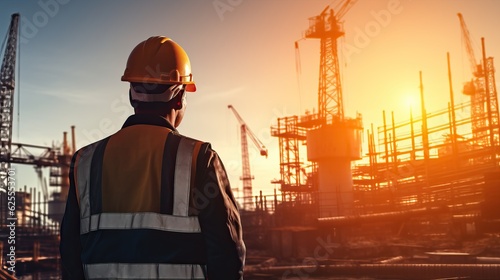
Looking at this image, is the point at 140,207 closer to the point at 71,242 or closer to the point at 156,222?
the point at 156,222

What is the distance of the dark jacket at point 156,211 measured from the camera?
2.15 metres

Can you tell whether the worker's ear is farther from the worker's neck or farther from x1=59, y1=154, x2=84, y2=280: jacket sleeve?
x1=59, y1=154, x2=84, y2=280: jacket sleeve

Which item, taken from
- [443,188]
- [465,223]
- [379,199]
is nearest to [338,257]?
[465,223]

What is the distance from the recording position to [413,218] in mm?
28625

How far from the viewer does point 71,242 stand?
243 centimetres

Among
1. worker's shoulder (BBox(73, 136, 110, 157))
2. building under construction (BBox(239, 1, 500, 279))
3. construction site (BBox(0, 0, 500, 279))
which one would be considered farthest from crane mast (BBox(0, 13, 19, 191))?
worker's shoulder (BBox(73, 136, 110, 157))

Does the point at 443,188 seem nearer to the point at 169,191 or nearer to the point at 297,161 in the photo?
the point at 297,161

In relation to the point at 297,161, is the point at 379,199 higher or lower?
lower

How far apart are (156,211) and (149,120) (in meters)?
0.44

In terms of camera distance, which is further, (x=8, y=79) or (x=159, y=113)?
(x=8, y=79)

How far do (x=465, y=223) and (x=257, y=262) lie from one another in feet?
33.1

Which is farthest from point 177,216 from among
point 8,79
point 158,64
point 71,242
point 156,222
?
→ point 8,79

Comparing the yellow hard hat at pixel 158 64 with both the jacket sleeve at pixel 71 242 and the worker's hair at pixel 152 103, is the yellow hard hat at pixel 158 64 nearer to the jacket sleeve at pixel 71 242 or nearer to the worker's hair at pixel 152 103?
the worker's hair at pixel 152 103

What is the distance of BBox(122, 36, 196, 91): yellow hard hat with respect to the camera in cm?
252
